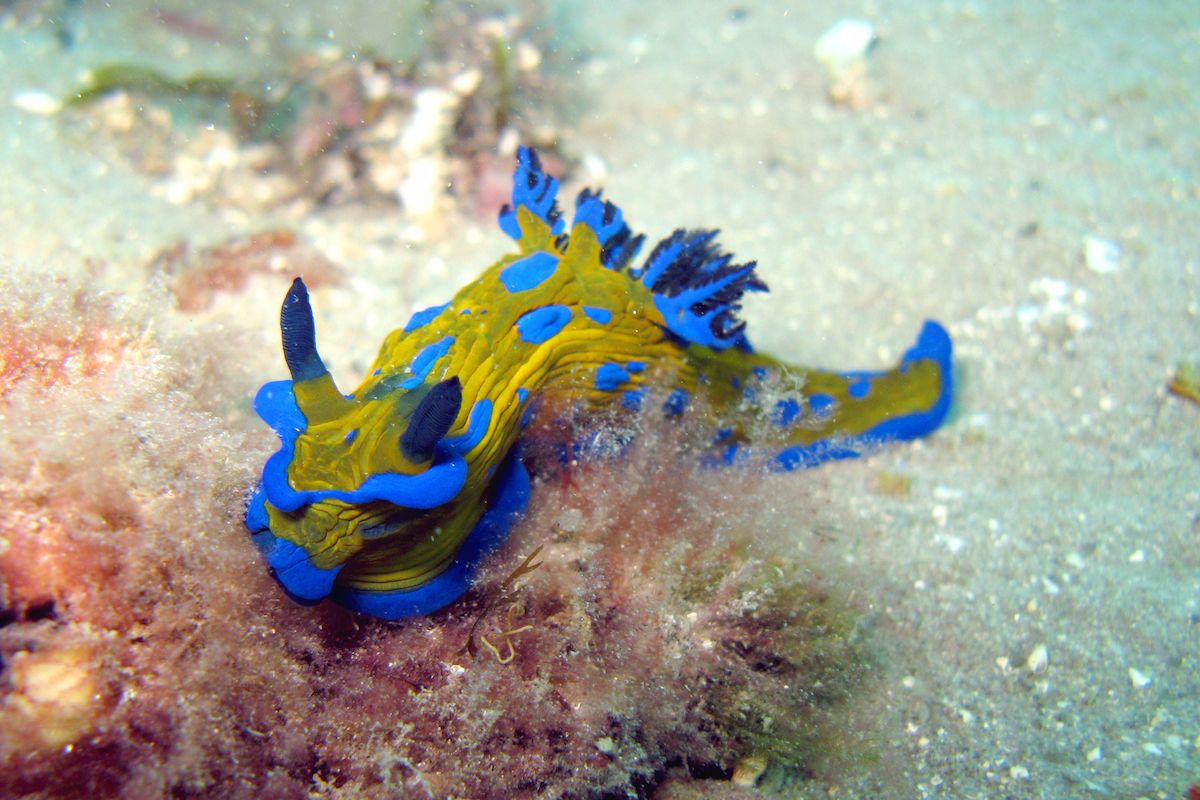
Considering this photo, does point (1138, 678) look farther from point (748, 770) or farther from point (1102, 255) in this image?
point (1102, 255)

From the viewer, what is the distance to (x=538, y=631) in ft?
8.14

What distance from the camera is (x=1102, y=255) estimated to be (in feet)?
16.8

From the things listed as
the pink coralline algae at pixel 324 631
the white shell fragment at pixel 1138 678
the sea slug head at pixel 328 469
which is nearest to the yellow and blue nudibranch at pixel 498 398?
the sea slug head at pixel 328 469

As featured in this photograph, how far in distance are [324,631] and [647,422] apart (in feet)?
4.80

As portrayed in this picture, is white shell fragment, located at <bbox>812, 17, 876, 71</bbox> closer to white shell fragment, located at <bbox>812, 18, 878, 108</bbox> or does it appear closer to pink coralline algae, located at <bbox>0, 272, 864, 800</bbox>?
white shell fragment, located at <bbox>812, 18, 878, 108</bbox>

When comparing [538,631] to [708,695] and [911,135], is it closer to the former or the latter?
[708,695]

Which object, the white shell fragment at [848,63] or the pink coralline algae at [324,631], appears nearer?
the pink coralline algae at [324,631]

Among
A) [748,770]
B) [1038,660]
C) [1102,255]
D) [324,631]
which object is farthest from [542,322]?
[1102,255]

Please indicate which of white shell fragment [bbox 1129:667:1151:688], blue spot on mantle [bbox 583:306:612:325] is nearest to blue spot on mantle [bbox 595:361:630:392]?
blue spot on mantle [bbox 583:306:612:325]

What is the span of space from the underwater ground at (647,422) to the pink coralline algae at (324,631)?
0.01m

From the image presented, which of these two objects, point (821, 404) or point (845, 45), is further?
point (845, 45)

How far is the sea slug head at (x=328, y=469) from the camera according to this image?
2.12 m

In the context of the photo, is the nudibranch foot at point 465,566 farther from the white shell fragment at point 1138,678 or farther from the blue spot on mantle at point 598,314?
the white shell fragment at point 1138,678

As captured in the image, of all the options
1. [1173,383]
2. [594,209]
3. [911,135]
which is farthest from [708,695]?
[911,135]
